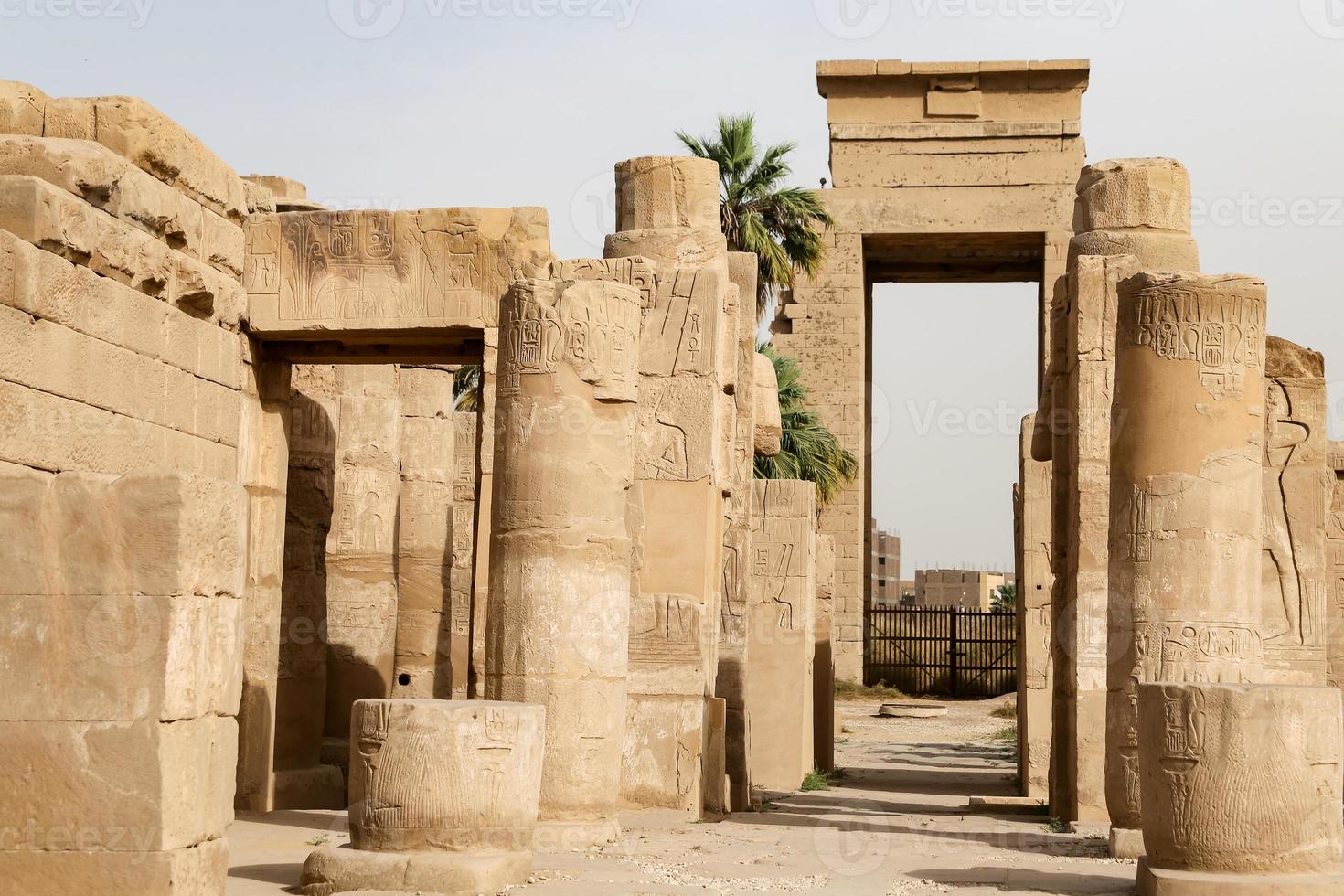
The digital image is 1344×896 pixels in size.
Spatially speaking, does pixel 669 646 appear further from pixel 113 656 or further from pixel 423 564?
pixel 113 656

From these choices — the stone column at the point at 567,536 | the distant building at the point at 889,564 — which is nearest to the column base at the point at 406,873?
the stone column at the point at 567,536

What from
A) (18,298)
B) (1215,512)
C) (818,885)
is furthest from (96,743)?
(1215,512)

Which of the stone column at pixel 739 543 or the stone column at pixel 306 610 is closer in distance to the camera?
the stone column at pixel 306 610

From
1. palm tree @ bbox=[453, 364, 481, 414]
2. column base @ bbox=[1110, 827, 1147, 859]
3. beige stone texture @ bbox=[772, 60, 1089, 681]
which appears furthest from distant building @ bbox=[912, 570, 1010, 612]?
column base @ bbox=[1110, 827, 1147, 859]

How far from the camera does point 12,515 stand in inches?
252

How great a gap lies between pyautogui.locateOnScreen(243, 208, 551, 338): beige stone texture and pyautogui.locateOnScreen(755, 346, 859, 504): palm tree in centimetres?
1487

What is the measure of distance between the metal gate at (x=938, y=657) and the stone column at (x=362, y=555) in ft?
58.4

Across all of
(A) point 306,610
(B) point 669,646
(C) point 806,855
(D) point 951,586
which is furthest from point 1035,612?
(D) point 951,586

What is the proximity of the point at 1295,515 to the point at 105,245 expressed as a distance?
8850 mm

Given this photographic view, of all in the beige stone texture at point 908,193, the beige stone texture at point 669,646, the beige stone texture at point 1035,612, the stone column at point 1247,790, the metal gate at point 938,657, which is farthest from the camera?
the metal gate at point 938,657

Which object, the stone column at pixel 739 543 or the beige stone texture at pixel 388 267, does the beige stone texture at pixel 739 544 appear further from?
the beige stone texture at pixel 388 267

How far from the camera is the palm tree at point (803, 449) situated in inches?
1042

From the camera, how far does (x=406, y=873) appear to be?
7371 millimetres

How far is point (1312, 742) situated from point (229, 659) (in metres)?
4.99
